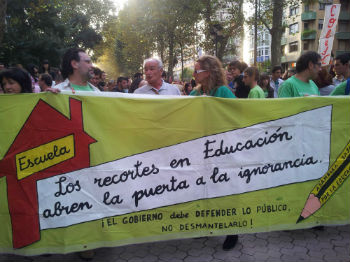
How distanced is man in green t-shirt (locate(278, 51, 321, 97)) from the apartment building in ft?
134

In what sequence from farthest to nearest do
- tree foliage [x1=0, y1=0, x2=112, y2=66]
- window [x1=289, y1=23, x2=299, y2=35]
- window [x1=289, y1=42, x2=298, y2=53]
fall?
window [x1=289, y1=42, x2=298, y2=53] → window [x1=289, y1=23, x2=299, y2=35] → tree foliage [x1=0, y1=0, x2=112, y2=66]

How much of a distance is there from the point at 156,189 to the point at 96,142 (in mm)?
720

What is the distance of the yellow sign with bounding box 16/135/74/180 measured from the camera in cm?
287

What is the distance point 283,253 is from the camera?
3160mm

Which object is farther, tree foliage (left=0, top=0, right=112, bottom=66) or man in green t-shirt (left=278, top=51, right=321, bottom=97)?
tree foliage (left=0, top=0, right=112, bottom=66)

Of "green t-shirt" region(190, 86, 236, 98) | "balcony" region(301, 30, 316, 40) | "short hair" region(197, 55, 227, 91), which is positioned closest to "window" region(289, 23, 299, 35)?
"balcony" region(301, 30, 316, 40)

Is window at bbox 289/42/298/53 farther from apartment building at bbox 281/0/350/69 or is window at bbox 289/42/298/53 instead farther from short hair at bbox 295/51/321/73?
short hair at bbox 295/51/321/73

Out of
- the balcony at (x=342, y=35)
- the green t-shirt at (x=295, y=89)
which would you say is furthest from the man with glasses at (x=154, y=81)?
the balcony at (x=342, y=35)

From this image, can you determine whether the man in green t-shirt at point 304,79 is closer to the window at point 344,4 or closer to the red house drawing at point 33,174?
the red house drawing at point 33,174

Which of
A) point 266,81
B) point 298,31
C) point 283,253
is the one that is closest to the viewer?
point 283,253

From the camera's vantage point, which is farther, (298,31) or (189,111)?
(298,31)

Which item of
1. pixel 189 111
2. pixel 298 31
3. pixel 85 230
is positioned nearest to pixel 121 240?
pixel 85 230

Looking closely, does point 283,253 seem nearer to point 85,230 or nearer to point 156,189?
point 156,189

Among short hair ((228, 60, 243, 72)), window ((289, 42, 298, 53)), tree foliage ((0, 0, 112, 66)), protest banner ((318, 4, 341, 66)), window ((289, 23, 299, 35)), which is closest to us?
short hair ((228, 60, 243, 72))
